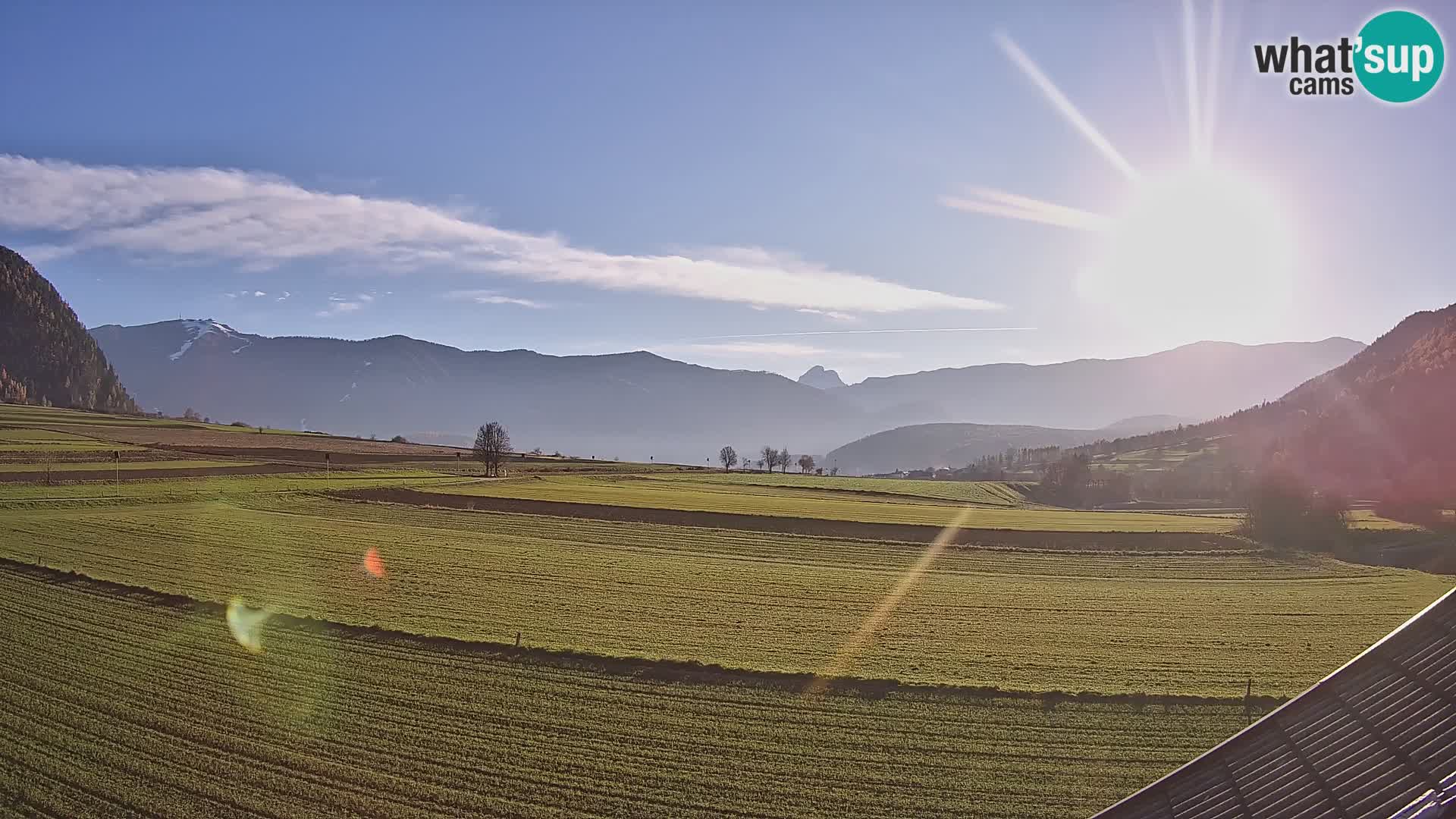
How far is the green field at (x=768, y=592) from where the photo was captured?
2672 centimetres

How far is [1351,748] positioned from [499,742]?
16602 mm

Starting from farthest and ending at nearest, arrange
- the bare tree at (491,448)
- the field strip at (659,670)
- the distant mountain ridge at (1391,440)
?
the bare tree at (491,448)
the distant mountain ridge at (1391,440)
the field strip at (659,670)

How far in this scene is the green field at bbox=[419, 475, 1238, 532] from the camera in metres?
68.8

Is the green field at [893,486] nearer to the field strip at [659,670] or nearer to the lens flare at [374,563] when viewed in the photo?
the lens flare at [374,563]

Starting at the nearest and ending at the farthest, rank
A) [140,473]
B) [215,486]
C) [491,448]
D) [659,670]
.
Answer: [659,670], [215,486], [140,473], [491,448]

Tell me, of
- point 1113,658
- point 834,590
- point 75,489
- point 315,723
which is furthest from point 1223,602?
point 75,489

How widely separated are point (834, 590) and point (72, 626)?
30110 millimetres

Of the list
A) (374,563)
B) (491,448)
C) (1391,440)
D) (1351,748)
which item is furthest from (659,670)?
(1391,440)

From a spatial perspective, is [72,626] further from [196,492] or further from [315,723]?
[196,492]

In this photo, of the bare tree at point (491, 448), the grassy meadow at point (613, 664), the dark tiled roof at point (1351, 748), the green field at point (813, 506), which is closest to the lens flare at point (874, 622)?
the grassy meadow at point (613, 664)

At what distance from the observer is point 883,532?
60.4m

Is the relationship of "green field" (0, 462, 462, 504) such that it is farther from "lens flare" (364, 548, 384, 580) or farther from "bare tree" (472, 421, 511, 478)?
"lens flare" (364, 548, 384, 580)

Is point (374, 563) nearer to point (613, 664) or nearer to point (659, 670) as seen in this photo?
point (613, 664)

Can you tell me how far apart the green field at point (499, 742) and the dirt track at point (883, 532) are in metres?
37.7
